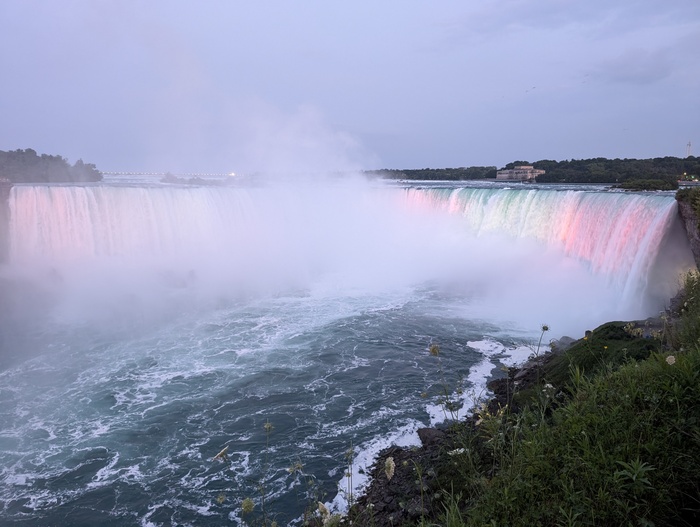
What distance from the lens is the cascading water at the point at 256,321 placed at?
24.7 ft

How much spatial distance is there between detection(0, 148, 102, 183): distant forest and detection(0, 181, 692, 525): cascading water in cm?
1720

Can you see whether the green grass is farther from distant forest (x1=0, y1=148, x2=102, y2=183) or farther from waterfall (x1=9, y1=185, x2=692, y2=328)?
distant forest (x1=0, y1=148, x2=102, y2=183)

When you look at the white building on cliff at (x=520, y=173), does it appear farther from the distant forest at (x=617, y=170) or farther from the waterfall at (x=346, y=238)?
the waterfall at (x=346, y=238)

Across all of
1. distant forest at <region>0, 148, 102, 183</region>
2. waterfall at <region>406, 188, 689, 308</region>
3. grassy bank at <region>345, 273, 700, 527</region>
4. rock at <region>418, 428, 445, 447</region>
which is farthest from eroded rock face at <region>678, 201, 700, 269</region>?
distant forest at <region>0, 148, 102, 183</region>

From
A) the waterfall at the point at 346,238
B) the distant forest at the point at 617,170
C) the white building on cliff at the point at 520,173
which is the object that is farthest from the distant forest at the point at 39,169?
the white building on cliff at the point at 520,173

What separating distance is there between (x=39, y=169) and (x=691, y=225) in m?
44.4

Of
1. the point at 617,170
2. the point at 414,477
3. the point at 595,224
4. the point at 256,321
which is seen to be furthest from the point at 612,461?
the point at 617,170

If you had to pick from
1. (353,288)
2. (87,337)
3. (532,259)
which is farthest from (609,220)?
(87,337)

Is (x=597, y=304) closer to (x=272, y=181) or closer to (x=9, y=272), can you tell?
(x=9, y=272)

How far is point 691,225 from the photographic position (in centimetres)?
Answer: 1191

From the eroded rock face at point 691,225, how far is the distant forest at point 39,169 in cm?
3818

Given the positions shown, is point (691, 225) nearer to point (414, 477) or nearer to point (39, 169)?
point (414, 477)

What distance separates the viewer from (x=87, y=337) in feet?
46.4

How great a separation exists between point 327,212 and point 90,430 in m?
25.4
